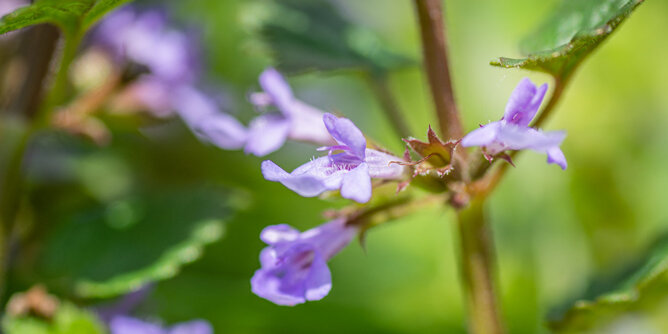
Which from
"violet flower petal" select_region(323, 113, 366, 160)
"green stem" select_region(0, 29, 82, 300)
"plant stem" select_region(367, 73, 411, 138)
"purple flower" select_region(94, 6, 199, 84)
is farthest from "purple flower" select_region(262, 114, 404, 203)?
"purple flower" select_region(94, 6, 199, 84)

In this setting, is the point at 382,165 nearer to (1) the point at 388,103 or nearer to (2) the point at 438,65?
(2) the point at 438,65

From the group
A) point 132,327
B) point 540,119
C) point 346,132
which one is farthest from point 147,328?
point 540,119

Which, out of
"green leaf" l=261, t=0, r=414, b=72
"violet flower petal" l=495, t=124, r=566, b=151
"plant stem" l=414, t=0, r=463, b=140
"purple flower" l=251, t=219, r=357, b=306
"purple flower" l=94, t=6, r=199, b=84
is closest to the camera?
"violet flower petal" l=495, t=124, r=566, b=151

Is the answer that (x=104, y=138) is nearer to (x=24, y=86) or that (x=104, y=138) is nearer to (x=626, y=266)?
(x=24, y=86)

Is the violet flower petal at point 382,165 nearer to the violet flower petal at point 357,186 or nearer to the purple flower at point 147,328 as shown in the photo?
the violet flower petal at point 357,186

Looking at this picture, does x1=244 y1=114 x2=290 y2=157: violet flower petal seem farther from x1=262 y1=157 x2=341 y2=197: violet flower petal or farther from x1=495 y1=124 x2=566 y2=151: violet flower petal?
x1=495 y1=124 x2=566 y2=151: violet flower petal

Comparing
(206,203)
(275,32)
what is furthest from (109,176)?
(275,32)
